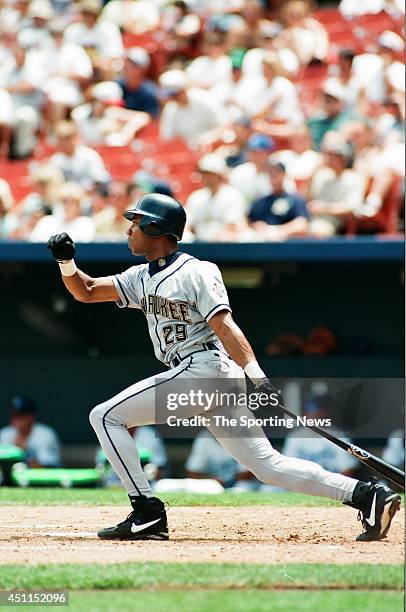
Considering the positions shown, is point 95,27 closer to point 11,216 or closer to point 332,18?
point 332,18

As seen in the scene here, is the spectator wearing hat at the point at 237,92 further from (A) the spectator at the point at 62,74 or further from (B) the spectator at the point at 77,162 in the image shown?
(A) the spectator at the point at 62,74

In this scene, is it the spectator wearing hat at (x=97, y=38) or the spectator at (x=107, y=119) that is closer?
the spectator at (x=107, y=119)

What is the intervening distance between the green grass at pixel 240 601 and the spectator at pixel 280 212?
5.65m

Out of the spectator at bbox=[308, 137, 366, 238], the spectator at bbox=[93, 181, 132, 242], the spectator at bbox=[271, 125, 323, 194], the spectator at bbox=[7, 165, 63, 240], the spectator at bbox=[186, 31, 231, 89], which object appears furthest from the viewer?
the spectator at bbox=[186, 31, 231, 89]

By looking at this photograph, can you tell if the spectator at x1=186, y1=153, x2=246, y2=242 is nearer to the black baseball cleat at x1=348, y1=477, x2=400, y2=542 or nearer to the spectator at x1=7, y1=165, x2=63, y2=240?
the spectator at x1=7, y1=165, x2=63, y2=240

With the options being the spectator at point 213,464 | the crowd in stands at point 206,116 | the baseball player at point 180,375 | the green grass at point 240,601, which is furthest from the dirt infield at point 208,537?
the crowd in stands at point 206,116

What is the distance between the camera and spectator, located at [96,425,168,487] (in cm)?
945

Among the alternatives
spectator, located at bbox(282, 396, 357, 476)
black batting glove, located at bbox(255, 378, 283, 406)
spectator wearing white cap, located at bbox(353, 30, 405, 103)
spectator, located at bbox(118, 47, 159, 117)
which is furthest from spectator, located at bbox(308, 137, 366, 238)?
black batting glove, located at bbox(255, 378, 283, 406)

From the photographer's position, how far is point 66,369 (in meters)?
10.4

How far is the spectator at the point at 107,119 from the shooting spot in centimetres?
1184

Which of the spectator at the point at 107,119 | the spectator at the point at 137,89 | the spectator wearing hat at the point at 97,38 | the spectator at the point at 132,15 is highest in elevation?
the spectator at the point at 132,15

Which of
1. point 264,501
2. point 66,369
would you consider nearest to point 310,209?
point 66,369

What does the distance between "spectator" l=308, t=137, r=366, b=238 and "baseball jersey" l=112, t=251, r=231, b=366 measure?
4.37 metres

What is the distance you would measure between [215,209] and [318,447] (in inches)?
88.3
